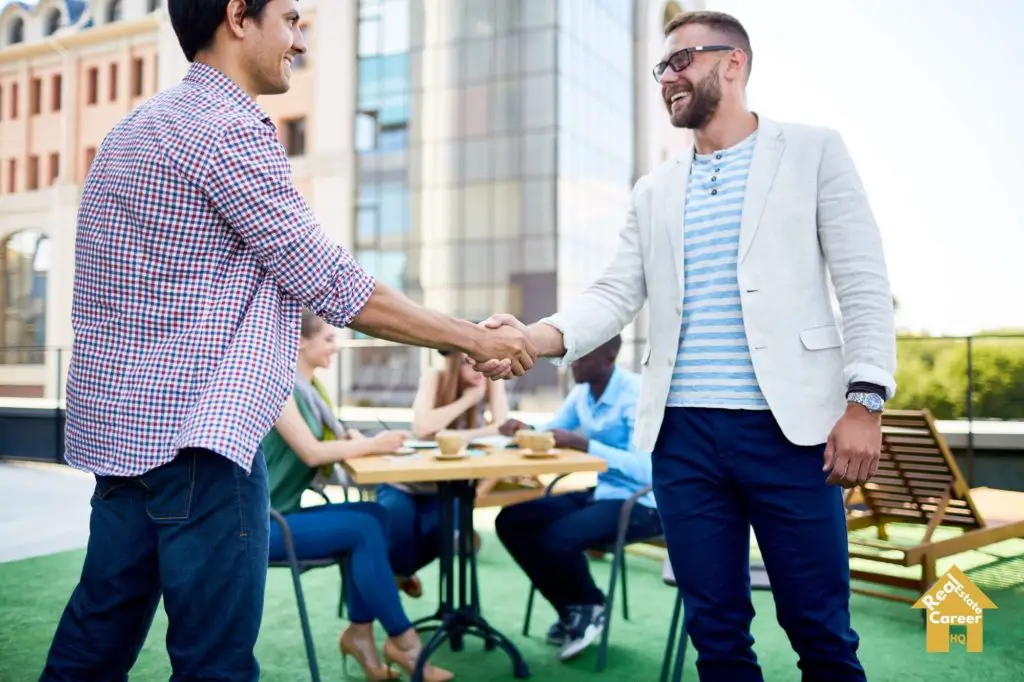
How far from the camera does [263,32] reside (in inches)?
66.5

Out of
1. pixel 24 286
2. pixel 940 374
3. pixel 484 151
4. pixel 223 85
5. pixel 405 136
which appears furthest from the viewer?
pixel 405 136

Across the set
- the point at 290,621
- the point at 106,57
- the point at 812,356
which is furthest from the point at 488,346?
the point at 106,57

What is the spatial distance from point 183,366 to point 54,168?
2818 centimetres

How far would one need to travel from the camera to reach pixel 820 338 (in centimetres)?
201

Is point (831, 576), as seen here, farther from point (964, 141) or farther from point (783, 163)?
point (964, 141)

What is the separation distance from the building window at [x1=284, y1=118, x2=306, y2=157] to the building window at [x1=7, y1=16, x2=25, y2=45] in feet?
27.4

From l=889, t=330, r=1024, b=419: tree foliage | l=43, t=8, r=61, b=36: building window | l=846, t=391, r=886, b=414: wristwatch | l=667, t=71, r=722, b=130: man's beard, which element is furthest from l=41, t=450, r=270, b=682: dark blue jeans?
l=43, t=8, r=61, b=36: building window

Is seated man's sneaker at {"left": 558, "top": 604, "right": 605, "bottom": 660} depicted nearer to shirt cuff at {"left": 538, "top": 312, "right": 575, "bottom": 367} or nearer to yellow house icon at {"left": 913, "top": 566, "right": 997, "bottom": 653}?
yellow house icon at {"left": 913, "top": 566, "right": 997, "bottom": 653}

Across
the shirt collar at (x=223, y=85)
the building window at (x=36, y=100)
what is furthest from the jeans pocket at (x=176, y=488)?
the building window at (x=36, y=100)

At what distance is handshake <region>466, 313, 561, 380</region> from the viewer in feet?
7.59

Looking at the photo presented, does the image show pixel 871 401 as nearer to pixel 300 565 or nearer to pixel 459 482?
pixel 459 482

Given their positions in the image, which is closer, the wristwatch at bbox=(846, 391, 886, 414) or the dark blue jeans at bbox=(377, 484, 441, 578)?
the wristwatch at bbox=(846, 391, 886, 414)

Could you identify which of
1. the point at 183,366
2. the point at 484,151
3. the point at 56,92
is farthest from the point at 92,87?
the point at 183,366

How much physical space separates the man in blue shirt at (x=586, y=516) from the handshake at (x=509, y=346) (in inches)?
58.0
